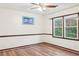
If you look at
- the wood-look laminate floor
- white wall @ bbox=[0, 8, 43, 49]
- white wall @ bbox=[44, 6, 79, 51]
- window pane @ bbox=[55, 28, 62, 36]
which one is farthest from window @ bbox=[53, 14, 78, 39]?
white wall @ bbox=[0, 8, 43, 49]

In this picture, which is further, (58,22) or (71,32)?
(58,22)

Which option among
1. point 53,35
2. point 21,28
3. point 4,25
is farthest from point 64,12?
point 4,25

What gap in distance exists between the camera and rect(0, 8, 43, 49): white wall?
412 cm

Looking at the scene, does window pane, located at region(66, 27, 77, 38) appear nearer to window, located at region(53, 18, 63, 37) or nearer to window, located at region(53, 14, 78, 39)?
window, located at region(53, 14, 78, 39)

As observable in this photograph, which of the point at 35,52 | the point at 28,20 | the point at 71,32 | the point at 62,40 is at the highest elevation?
the point at 28,20

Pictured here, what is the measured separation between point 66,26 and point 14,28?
2.58m

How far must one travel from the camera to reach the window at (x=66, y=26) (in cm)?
400

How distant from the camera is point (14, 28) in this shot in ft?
15.0

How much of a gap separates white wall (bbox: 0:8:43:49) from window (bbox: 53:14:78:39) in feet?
4.26

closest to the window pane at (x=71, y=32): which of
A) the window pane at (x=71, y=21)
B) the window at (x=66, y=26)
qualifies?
the window at (x=66, y=26)

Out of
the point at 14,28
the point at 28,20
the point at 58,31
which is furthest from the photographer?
the point at 28,20

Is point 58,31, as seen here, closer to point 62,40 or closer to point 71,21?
point 62,40

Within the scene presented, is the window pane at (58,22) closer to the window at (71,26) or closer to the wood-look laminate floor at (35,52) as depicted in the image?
the window at (71,26)

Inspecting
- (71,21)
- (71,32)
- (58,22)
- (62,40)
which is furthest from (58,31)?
(71,21)
